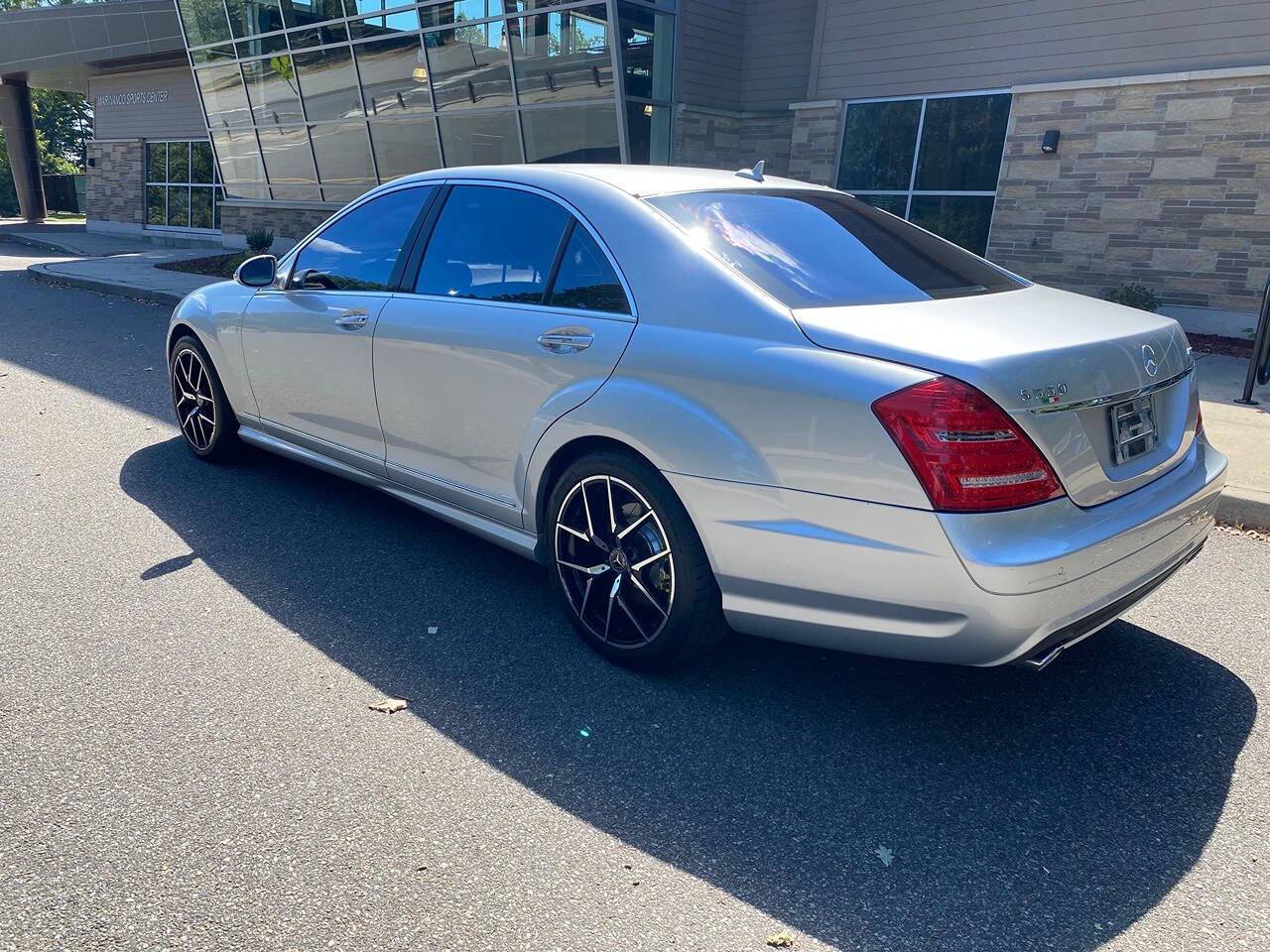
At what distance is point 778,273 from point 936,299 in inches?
21.1

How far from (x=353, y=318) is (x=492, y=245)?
2.77 ft

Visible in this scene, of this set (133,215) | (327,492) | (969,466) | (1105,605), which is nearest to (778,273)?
(969,466)

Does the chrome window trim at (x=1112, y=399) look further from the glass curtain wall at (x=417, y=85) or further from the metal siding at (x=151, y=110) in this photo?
the metal siding at (x=151, y=110)

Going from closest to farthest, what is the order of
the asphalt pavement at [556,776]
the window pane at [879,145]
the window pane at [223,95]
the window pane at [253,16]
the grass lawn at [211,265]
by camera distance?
the asphalt pavement at [556,776] < the window pane at [879,145] < the grass lawn at [211,265] < the window pane at [253,16] < the window pane at [223,95]

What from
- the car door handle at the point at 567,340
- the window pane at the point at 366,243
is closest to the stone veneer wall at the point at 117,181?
the window pane at the point at 366,243

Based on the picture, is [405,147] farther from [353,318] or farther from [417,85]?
A: [353,318]

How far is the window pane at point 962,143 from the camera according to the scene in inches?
505

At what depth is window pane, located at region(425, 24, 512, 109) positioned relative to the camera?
1608 centimetres

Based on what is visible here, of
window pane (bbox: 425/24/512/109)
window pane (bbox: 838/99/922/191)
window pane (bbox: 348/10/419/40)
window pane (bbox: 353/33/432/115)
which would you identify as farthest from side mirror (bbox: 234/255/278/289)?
window pane (bbox: 353/33/432/115)

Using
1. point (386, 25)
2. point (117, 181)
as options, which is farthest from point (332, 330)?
point (117, 181)

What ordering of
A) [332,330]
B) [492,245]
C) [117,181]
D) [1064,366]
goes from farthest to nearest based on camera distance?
[117,181], [332,330], [492,245], [1064,366]

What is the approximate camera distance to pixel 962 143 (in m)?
13.2

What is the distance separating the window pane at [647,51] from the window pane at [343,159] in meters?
6.85

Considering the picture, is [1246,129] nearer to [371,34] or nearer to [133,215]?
[371,34]
